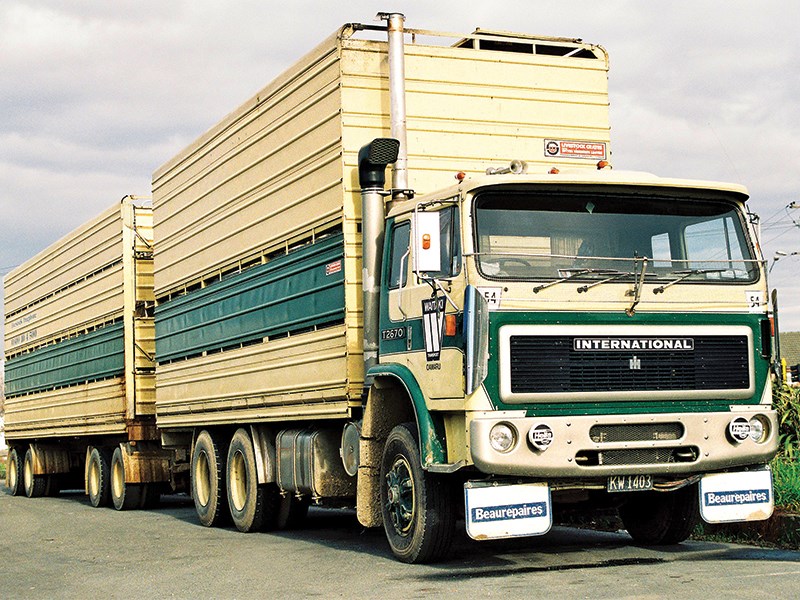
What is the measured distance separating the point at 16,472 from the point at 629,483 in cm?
1841

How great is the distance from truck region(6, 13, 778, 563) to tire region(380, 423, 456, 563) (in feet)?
0.06

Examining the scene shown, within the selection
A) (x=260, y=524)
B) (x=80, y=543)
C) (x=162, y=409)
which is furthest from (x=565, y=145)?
(x=162, y=409)

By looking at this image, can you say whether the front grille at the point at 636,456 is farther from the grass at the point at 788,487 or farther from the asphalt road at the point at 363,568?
the grass at the point at 788,487

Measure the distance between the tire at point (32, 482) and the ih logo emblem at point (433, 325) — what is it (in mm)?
15874

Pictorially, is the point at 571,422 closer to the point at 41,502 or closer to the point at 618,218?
the point at 618,218

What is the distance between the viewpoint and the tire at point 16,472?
2469cm

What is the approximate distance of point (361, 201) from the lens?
34.7 feet

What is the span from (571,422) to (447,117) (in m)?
3.25

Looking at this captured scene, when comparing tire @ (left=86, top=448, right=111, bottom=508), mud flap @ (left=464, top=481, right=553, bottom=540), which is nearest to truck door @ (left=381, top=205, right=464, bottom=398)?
mud flap @ (left=464, top=481, right=553, bottom=540)

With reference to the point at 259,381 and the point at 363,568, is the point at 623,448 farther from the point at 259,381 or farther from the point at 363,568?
the point at 259,381

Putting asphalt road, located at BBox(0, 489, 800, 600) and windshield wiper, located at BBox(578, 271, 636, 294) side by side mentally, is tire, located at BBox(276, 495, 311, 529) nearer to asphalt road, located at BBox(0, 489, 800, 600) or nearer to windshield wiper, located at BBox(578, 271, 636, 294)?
asphalt road, located at BBox(0, 489, 800, 600)

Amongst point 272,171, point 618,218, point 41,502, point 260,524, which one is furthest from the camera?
point 41,502

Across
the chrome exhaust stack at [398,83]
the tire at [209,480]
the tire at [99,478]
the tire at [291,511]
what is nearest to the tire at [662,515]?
the chrome exhaust stack at [398,83]

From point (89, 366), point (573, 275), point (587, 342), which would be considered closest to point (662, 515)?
point (587, 342)
